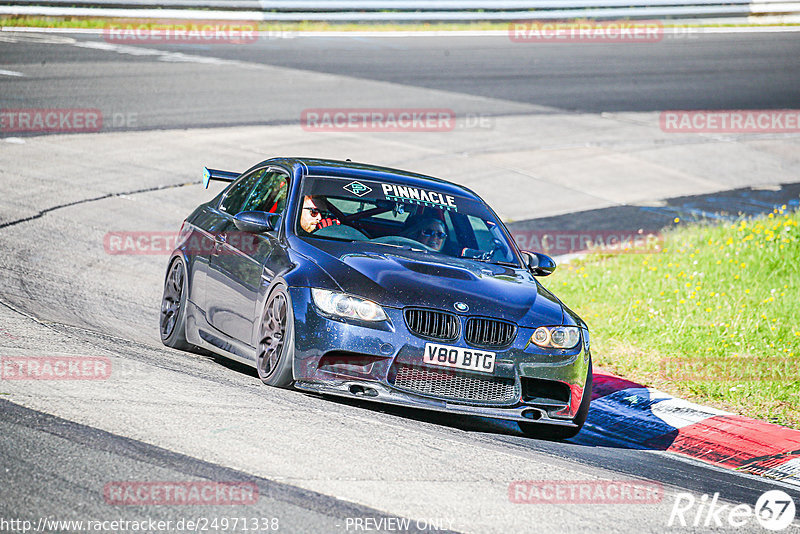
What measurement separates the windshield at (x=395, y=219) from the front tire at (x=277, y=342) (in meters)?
0.74

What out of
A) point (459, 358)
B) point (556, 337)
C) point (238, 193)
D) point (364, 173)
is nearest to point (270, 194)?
point (238, 193)

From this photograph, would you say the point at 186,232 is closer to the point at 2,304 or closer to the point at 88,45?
the point at 2,304

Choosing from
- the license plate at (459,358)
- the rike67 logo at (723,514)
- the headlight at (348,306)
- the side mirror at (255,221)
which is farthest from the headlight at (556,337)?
the side mirror at (255,221)

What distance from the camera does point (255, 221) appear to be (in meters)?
7.62

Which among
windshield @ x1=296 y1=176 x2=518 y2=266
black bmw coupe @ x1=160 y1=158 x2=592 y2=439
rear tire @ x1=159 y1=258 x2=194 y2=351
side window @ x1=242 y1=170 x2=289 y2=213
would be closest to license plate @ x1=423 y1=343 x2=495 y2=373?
black bmw coupe @ x1=160 y1=158 x2=592 y2=439

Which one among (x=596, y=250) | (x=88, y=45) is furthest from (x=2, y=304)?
(x=88, y=45)

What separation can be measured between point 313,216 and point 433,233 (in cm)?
88

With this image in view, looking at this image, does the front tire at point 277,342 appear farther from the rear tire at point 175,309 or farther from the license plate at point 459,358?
the rear tire at point 175,309

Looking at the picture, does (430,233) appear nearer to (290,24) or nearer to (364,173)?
(364,173)

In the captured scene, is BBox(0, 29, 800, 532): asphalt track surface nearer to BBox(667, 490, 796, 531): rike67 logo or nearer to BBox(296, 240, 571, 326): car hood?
BBox(667, 490, 796, 531): rike67 logo

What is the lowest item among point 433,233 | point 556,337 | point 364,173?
point 556,337

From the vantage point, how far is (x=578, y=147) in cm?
1933

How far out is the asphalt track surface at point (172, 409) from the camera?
487 centimetres

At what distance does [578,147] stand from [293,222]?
12.4 meters
